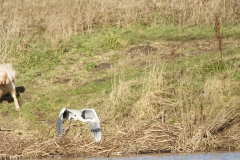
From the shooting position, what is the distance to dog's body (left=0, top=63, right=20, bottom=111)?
1566 cm

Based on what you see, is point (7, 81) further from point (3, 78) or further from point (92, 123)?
point (92, 123)

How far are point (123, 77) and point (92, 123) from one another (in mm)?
3542

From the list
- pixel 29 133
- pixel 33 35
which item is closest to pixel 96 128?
pixel 29 133

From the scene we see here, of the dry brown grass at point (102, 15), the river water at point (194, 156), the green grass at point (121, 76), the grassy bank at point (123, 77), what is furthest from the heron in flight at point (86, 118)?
the dry brown grass at point (102, 15)

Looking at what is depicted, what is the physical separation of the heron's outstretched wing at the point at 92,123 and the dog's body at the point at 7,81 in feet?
9.57

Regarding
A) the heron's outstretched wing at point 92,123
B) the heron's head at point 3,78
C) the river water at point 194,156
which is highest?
the heron's head at point 3,78

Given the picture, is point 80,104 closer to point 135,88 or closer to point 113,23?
point 135,88

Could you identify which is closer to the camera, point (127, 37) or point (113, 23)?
point (127, 37)

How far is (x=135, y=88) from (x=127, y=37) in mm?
4362

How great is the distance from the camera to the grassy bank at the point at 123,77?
43.8ft

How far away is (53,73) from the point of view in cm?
1797

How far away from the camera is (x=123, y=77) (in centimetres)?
1647

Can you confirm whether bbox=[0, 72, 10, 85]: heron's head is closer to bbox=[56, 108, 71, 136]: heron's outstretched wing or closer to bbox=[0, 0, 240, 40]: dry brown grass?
bbox=[56, 108, 71, 136]: heron's outstretched wing

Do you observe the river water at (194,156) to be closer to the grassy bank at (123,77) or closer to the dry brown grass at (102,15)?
the grassy bank at (123,77)
